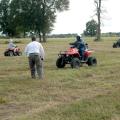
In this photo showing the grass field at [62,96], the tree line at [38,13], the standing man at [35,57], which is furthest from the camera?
the tree line at [38,13]

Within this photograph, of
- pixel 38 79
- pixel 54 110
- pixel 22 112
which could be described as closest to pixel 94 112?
pixel 54 110

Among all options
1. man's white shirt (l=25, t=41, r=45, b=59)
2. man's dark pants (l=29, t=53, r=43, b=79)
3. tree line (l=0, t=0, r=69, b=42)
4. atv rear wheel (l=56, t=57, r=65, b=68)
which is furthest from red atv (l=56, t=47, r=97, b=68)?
tree line (l=0, t=0, r=69, b=42)

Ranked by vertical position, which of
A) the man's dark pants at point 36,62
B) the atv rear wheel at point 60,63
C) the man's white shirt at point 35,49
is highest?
the man's white shirt at point 35,49

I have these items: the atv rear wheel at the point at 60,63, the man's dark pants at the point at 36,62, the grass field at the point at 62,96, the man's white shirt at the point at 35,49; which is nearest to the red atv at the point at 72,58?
the atv rear wheel at the point at 60,63

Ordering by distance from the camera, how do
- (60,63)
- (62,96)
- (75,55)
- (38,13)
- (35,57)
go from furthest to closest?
(38,13), (60,63), (75,55), (35,57), (62,96)

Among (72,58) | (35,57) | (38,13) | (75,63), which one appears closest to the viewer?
(35,57)

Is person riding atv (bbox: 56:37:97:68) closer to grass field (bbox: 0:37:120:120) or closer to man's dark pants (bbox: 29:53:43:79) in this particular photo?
grass field (bbox: 0:37:120:120)

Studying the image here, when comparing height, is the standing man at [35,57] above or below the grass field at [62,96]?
above

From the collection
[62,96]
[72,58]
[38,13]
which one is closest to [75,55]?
[72,58]

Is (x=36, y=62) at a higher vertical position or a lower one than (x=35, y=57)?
lower

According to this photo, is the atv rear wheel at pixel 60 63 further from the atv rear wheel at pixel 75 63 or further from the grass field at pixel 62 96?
the grass field at pixel 62 96

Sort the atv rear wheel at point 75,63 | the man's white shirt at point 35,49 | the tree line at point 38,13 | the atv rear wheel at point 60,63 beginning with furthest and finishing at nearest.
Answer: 1. the tree line at point 38,13
2. the atv rear wheel at point 60,63
3. the atv rear wheel at point 75,63
4. the man's white shirt at point 35,49

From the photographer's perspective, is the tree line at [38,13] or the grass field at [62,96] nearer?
the grass field at [62,96]

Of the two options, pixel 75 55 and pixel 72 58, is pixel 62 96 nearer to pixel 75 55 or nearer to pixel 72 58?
pixel 72 58
